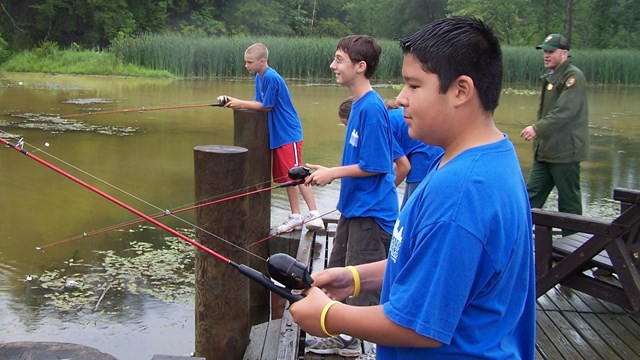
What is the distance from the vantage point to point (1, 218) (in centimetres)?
802

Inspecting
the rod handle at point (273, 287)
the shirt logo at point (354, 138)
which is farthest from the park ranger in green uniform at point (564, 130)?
the rod handle at point (273, 287)

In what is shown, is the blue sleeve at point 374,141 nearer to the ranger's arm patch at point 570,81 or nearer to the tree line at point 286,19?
the ranger's arm patch at point 570,81

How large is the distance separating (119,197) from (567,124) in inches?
199

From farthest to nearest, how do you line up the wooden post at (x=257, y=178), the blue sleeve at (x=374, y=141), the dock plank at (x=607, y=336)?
the wooden post at (x=257, y=178) < the dock plank at (x=607, y=336) < the blue sleeve at (x=374, y=141)

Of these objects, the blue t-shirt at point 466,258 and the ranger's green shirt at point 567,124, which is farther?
the ranger's green shirt at point 567,124

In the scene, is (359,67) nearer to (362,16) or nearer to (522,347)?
(522,347)

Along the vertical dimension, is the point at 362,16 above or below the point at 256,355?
above

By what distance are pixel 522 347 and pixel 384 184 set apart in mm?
2373

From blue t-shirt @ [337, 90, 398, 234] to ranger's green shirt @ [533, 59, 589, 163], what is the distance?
2.49 meters

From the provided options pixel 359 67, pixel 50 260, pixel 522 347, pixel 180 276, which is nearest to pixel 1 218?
pixel 50 260

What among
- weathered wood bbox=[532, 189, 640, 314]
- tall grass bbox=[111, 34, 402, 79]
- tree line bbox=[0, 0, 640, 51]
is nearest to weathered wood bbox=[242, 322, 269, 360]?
weathered wood bbox=[532, 189, 640, 314]

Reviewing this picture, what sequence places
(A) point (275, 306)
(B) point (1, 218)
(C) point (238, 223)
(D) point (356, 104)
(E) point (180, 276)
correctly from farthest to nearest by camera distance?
1. (B) point (1, 218)
2. (E) point (180, 276)
3. (A) point (275, 306)
4. (C) point (238, 223)
5. (D) point (356, 104)

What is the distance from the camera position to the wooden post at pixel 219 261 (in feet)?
14.8

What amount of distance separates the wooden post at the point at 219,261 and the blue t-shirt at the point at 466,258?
2774mm
